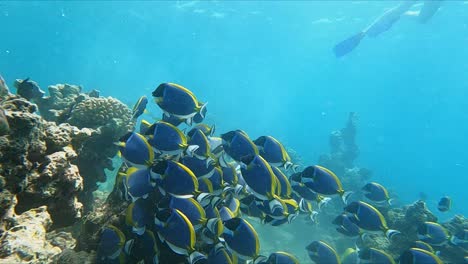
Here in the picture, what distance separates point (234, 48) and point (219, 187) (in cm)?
6494

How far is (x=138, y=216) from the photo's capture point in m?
3.81

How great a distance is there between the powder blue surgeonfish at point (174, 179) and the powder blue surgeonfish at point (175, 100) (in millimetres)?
957

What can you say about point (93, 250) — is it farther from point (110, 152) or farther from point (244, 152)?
point (110, 152)

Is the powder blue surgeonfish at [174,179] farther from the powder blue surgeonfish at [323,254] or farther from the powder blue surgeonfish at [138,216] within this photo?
the powder blue surgeonfish at [323,254]

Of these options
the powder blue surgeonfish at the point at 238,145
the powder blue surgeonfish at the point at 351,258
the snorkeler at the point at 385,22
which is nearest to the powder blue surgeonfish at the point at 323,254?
the powder blue surgeonfish at the point at 351,258

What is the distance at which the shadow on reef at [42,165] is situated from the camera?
3840 mm

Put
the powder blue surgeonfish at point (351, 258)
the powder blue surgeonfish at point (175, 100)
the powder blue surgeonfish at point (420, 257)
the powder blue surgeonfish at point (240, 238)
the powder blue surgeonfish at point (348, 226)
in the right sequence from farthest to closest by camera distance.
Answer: the powder blue surgeonfish at point (351, 258), the powder blue surgeonfish at point (348, 226), the powder blue surgeonfish at point (420, 257), the powder blue surgeonfish at point (175, 100), the powder blue surgeonfish at point (240, 238)

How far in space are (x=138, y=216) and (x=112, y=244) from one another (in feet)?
1.41

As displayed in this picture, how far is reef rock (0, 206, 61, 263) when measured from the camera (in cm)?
357

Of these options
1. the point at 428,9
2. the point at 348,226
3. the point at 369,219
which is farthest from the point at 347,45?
the point at 369,219

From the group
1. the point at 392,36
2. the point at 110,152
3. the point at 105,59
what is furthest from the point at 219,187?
the point at 105,59

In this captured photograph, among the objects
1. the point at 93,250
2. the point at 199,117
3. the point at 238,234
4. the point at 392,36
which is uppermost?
the point at 392,36

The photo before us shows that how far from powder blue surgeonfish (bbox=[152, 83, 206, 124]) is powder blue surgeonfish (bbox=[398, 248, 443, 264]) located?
4.26 m

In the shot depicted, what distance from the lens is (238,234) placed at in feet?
12.1
